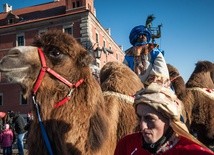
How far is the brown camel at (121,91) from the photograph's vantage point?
3294 mm

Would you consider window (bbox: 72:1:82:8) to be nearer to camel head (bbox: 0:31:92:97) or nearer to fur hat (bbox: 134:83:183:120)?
camel head (bbox: 0:31:92:97)

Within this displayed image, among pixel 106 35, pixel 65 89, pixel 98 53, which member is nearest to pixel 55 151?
pixel 65 89

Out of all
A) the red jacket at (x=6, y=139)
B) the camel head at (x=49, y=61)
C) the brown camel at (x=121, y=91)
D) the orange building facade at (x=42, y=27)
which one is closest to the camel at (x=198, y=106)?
the brown camel at (x=121, y=91)

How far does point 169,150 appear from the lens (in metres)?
1.96

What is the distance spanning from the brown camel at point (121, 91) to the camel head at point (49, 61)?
1.81ft

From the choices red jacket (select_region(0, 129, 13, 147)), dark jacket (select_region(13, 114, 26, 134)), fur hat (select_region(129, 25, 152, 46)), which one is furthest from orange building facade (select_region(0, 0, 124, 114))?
fur hat (select_region(129, 25, 152, 46))

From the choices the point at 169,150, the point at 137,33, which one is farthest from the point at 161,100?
the point at 137,33

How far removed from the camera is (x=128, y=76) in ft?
12.2

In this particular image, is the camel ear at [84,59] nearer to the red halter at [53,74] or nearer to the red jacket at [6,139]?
the red halter at [53,74]

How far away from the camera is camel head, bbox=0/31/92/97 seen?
276 cm

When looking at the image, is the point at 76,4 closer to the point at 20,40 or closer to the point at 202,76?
the point at 20,40

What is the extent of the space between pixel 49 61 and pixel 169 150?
1553 mm

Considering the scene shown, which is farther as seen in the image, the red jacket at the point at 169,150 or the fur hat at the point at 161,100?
the fur hat at the point at 161,100

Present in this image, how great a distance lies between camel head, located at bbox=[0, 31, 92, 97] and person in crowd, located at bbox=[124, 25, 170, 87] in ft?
3.68
